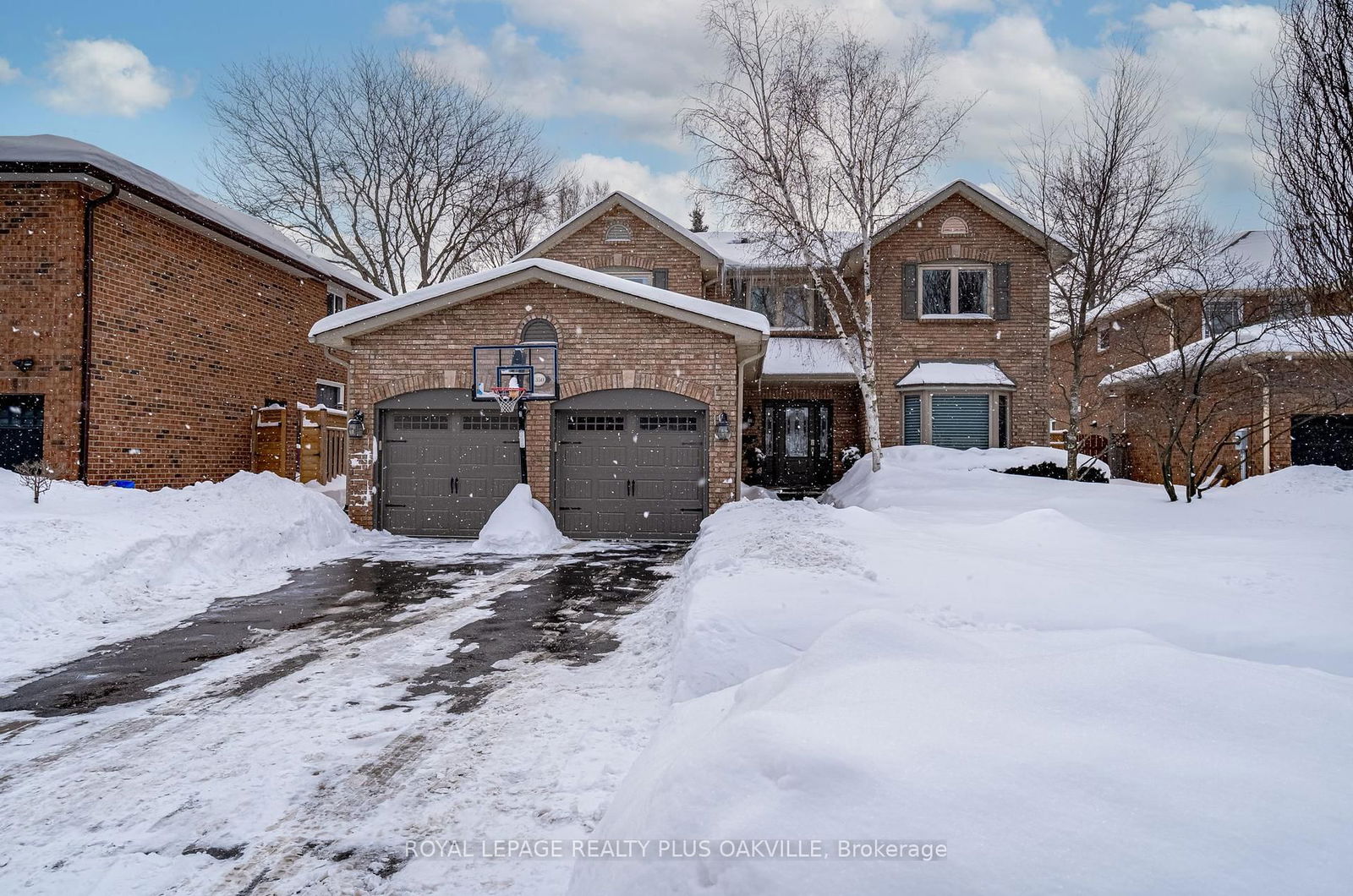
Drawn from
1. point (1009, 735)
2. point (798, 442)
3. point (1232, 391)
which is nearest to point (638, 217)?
point (798, 442)

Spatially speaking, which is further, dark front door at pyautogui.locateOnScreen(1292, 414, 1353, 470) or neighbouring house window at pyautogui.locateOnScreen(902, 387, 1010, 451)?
neighbouring house window at pyautogui.locateOnScreen(902, 387, 1010, 451)

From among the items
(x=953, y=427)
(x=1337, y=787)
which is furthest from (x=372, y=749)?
(x=953, y=427)

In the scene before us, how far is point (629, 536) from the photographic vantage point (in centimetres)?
1255

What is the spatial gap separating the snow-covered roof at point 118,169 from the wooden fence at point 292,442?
3.49 meters

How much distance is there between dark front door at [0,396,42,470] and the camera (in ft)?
36.3

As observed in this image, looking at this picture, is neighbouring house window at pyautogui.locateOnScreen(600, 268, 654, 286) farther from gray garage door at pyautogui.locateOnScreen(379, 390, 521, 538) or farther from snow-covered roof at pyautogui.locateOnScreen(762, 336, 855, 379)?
gray garage door at pyautogui.locateOnScreen(379, 390, 521, 538)

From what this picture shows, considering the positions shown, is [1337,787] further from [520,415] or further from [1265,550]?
[520,415]

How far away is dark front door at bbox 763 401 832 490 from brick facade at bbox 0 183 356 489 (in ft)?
39.8

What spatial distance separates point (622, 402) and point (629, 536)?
2352 mm

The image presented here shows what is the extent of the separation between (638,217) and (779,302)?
4.48 meters

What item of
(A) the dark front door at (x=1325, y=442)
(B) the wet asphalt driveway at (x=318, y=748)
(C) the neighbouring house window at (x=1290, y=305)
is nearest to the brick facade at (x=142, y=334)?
(B) the wet asphalt driveway at (x=318, y=748)

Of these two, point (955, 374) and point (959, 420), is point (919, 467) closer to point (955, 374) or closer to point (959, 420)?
point (959, 420)

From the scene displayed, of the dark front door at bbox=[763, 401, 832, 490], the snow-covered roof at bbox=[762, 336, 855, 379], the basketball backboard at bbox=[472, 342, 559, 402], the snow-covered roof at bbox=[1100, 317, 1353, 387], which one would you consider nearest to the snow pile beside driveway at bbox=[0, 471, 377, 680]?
the basketball backboard at bbox=[472, 342, 559, 402]

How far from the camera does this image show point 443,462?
1266cm
